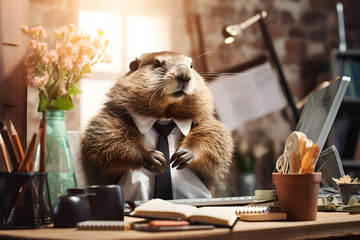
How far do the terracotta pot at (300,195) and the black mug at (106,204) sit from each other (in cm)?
35

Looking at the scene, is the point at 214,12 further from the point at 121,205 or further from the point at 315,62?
the point at 121,205

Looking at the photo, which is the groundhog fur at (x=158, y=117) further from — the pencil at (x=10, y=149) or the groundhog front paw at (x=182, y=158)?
the pencil at (x=10, y=149)

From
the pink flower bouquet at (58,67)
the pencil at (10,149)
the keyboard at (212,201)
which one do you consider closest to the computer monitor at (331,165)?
the keyboard at (212,201)

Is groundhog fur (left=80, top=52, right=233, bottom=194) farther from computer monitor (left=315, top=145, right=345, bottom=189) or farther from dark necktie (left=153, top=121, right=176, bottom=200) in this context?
computer monitor (left=315, top=145, right=345, bottom=189)

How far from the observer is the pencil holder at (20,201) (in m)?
0.82

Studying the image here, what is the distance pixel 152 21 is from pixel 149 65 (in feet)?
5.90

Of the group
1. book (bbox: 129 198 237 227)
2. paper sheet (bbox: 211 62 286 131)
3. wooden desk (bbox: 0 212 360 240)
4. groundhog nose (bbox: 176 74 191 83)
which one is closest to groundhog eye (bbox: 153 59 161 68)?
groundhog nose (bbox: 176 74 191 83)

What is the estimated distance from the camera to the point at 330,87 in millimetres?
1196

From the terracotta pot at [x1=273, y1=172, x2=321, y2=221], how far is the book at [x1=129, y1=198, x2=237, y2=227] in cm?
14

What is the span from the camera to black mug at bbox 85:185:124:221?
33.9 inches

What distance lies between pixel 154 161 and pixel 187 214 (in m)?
0.31

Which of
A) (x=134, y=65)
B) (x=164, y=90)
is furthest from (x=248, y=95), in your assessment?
(x=164, y=90)

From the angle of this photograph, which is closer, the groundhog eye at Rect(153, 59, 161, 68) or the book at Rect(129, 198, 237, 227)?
the book at Rect(129, 198, 237, 227)

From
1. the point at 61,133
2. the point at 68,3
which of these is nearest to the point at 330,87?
the point at 61,133
